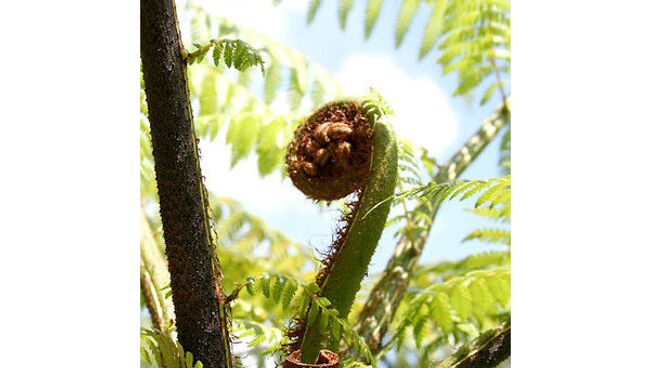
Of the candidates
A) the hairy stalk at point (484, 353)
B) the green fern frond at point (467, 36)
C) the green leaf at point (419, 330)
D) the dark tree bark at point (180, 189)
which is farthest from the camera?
the green fern frond at point (467, 36)

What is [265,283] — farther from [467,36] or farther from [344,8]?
[467,36]

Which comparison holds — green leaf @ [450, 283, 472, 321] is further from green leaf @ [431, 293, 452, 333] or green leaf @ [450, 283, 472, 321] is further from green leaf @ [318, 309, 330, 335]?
green leaf @ [318, 309, 330, 335]

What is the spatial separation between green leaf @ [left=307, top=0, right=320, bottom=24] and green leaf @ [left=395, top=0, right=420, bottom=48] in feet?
0.53

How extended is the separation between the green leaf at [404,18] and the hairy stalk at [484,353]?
0.59m

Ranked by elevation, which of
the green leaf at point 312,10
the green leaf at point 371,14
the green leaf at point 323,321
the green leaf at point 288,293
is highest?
the green leaf at point 371,14

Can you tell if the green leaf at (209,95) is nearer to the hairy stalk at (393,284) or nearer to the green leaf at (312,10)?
the green leaf at (312,10)

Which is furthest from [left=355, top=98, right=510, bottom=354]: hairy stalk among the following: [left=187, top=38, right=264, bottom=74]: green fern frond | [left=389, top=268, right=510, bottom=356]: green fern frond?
[left=187, top=38, right=264, bottom=74]: green fern frond

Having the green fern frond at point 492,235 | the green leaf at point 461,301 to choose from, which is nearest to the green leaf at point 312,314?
the green leaf at point 461,301

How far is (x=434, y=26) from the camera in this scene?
1319 mm

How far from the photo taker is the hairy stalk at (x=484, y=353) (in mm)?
628

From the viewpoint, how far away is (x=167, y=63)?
517 millimetres
